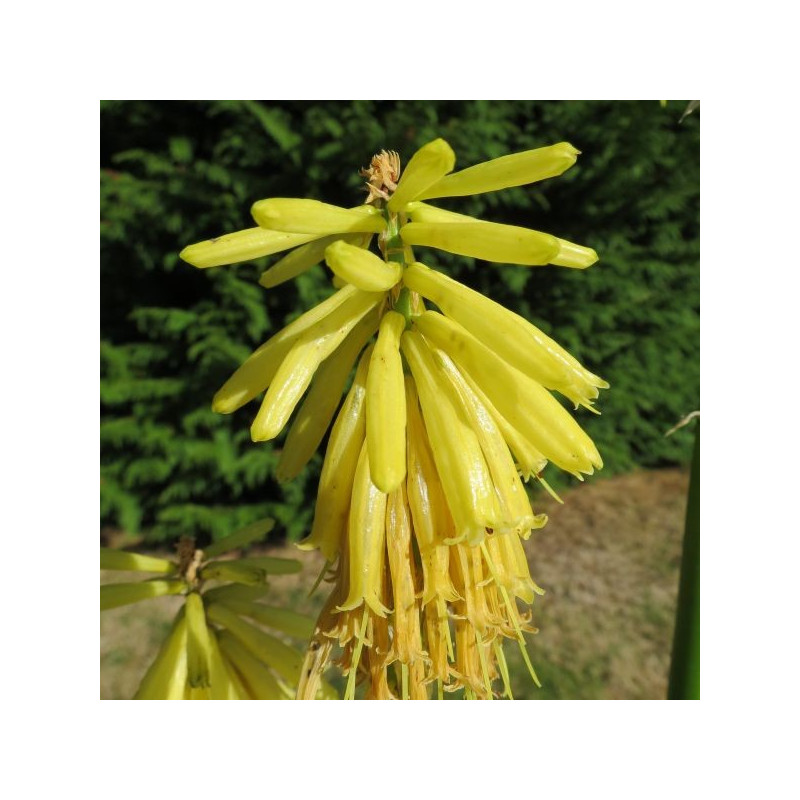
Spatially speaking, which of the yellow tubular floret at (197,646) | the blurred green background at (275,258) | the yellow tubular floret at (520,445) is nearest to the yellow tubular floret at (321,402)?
the yellow tubular floret at (520,445)

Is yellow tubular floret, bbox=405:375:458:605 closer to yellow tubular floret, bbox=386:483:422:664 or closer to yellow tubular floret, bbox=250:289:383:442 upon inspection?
yellow tubular floret, bbox=386:483:422:664

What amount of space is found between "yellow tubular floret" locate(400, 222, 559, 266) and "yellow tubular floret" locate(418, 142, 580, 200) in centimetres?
6

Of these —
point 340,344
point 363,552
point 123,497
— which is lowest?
point 123,497

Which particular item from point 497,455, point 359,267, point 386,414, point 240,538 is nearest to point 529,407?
point 497,455

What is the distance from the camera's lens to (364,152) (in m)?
4.43

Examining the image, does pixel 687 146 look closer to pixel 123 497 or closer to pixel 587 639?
pixel 587 639

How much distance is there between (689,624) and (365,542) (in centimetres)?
63

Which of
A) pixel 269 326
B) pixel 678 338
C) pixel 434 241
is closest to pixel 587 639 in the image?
pixel 678 338

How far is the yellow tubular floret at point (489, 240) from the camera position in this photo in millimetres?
946

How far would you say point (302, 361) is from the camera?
105 centimetres

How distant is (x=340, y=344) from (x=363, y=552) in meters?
0.34

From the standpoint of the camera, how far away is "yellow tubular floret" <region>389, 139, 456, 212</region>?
37.6 inches

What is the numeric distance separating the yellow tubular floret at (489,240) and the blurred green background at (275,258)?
3.08 metres

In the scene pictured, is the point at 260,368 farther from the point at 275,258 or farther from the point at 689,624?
the point at 275,258
